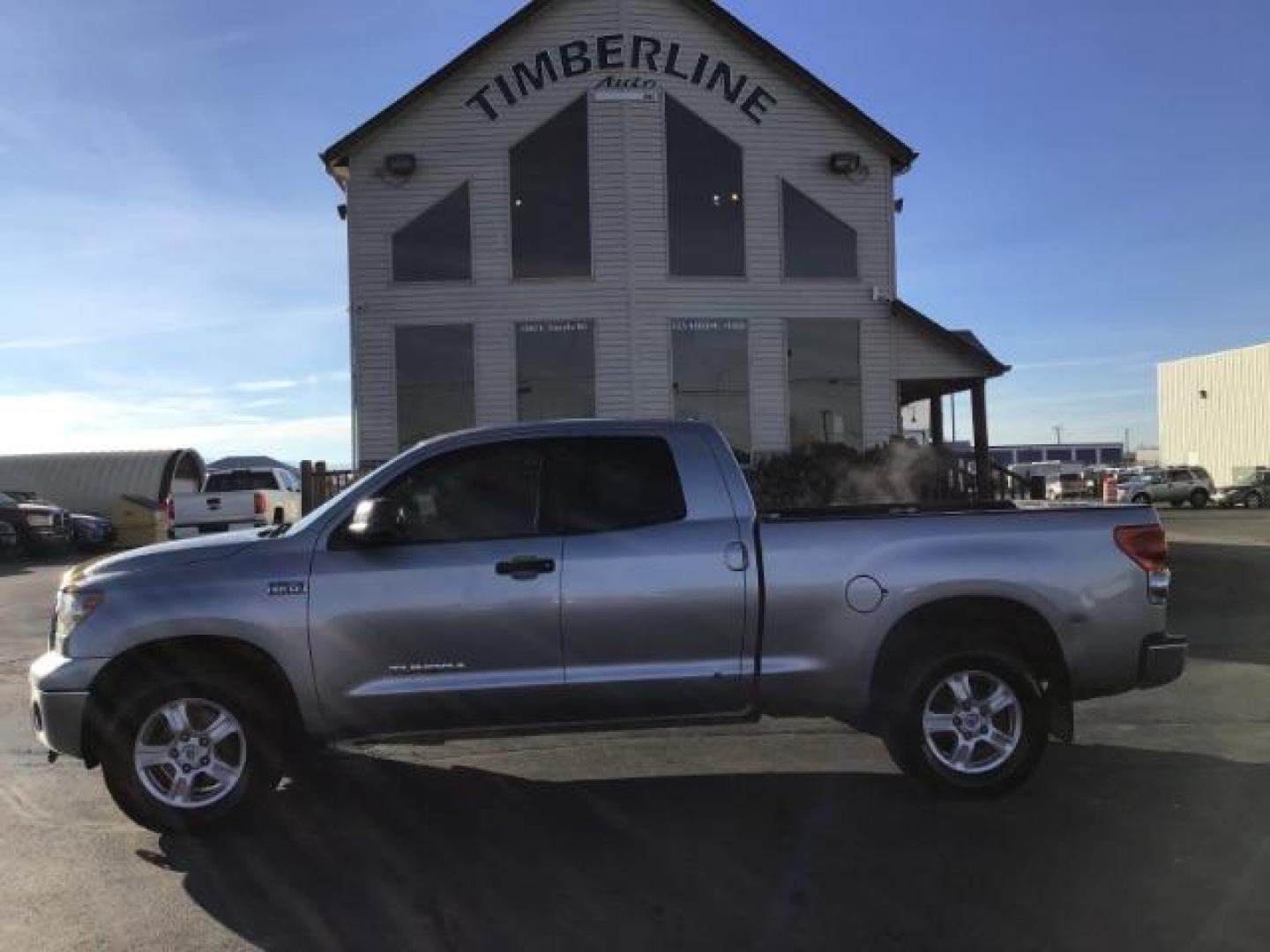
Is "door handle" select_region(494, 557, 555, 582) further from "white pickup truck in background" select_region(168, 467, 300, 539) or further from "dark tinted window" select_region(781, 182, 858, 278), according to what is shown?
"white pickup truck in background" select_region(168, 467, 300, 539)

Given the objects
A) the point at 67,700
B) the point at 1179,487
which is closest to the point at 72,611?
the point at 67,700

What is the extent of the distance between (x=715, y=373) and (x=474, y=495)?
12006 millimetres

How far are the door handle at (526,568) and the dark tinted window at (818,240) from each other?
13.1 meters

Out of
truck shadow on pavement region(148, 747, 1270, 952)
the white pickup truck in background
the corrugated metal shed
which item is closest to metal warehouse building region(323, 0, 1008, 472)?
the white pickup truck in background

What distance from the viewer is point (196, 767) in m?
5.25

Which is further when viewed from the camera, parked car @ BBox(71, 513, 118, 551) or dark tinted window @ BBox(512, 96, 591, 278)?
parked car @ BBox(71, 513, 118, 551)

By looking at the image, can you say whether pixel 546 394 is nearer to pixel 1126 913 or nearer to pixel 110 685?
pixel 110 685

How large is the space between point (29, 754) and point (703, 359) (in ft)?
38.7

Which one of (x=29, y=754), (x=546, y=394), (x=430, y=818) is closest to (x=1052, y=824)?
(x=430, y=818)

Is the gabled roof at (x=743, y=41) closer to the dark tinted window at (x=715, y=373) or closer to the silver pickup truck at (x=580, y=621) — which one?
the dark tinted window at (x=715, y=373)

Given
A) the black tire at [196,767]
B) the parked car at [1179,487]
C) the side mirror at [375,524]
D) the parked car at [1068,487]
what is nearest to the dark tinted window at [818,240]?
the side mirror at [375,524]

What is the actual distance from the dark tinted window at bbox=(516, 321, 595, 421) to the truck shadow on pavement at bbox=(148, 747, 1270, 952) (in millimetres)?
11021

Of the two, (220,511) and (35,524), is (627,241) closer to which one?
(220,511)

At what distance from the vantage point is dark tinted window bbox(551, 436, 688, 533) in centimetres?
547
